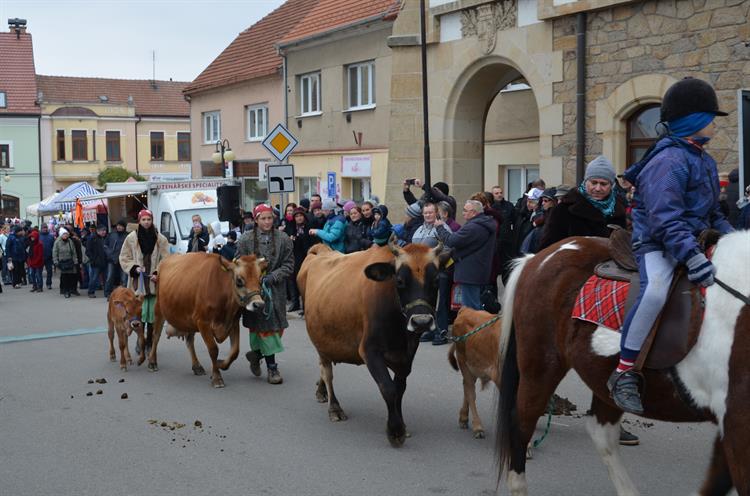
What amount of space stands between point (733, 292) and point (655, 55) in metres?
11.2

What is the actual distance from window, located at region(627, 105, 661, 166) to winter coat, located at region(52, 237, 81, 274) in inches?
596

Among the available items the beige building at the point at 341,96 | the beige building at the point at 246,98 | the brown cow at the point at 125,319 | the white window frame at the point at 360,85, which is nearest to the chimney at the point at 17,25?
the beige building at the point at 246,98

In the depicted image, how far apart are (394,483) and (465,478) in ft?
1.70

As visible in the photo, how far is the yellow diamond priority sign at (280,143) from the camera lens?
632 inches

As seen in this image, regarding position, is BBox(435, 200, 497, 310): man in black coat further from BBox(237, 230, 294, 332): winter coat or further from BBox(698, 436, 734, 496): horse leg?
BBox(698, 436, 734, 496): horse leg

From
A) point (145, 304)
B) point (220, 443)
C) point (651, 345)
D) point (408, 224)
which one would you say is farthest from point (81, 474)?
point (408, 224)

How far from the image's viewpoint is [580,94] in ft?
52.0

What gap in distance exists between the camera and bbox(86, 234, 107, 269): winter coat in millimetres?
23000

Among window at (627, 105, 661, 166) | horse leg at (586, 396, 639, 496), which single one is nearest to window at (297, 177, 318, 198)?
window at (627, 105, 661, 166)

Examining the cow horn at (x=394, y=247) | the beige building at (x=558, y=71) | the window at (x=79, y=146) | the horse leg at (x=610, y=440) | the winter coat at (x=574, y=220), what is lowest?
the horse leg at (x=610, y=440)

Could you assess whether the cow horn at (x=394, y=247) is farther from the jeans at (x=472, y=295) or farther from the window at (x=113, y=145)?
the window at (x=113, y=145)

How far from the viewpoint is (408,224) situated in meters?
13.1

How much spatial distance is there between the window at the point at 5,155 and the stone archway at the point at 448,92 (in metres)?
51.0

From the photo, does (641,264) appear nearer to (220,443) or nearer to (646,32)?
(220,443)
